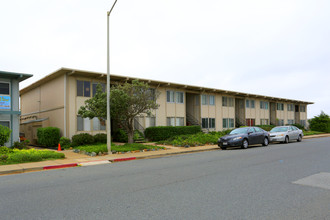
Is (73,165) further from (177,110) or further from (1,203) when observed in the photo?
(177,110)

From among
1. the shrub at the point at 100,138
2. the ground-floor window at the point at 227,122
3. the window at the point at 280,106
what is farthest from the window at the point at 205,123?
the window at the point at 280,106

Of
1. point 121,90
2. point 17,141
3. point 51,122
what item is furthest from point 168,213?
point 51,122

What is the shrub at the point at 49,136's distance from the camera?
2008 centimetres

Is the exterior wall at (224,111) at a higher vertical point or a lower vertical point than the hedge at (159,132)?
higher

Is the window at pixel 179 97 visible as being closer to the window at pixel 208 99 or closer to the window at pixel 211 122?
the window at pixel 208 99

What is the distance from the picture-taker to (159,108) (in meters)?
27.5

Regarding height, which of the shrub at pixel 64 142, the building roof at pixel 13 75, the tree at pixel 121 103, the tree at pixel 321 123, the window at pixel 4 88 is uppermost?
the building roof at pixel 13 75

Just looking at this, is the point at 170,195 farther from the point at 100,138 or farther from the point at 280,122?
the point at 280,122

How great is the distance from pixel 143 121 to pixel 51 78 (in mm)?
9144

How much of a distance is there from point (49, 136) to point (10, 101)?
12.1ft

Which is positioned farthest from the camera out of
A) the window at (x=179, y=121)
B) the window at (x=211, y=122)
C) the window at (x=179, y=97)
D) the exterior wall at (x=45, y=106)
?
the window at (x=211, y=122)

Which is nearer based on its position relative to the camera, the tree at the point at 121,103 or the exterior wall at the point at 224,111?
the tree at the point at 121,103

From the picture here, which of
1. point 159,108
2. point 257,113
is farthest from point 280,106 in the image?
point 159,108

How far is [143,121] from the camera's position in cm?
2600
